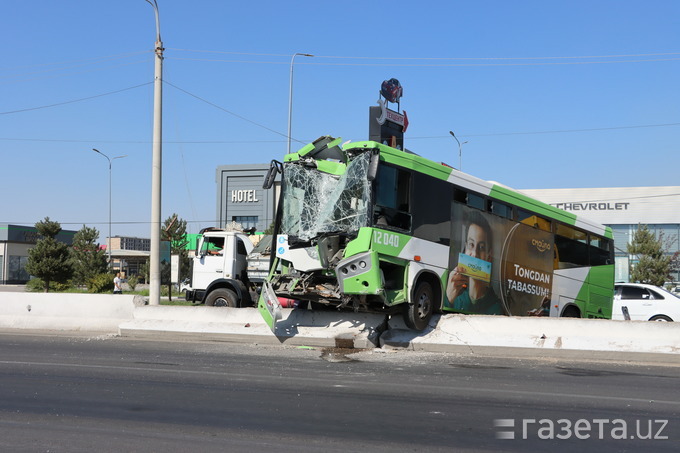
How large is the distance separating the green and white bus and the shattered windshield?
0.02 metres

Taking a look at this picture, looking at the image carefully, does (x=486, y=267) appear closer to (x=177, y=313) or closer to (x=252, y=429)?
(x=177, y=313)

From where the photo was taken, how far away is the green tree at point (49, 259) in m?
40.8

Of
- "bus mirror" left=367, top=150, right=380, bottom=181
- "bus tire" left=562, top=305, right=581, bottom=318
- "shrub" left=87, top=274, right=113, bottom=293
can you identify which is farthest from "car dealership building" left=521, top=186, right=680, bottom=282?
"bus mirror" left=367, top=150, right=380, bottom=181

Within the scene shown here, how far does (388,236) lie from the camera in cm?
1251

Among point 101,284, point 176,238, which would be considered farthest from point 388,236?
point 176,238

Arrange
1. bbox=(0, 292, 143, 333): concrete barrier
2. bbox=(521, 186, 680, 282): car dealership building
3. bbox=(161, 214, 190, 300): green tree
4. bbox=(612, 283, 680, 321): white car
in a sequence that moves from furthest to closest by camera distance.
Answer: bbox=(521, 186, 680, 282): car dealership building, bbox=(161, 214, 190, 300): green tree, bbox=(612, 283, 680, 321): white car, bbox=(0, 292, 143, 333): concrete barrier

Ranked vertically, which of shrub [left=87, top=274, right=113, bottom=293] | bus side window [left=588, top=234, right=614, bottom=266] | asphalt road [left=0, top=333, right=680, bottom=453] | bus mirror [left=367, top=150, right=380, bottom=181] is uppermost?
bus mirror [left=367, top=150, right=380, bottom=181]

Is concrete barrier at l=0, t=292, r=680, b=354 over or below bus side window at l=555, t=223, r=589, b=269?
below

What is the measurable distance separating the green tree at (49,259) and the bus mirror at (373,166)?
1338 inches

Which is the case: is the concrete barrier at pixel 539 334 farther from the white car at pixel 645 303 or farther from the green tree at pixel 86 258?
the green tree at pixel 86 258

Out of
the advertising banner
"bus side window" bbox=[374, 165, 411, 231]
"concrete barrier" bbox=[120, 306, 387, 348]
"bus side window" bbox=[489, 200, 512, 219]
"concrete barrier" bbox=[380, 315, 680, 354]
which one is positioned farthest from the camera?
"bus side window" bbox=[489, 200, 512, 219]

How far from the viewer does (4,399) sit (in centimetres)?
794

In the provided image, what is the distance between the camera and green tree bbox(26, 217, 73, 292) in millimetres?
40750

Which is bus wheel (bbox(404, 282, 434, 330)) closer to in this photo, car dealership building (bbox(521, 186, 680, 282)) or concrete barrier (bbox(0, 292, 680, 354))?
concrete barrier (bbox(0, 292, 680, 354))
